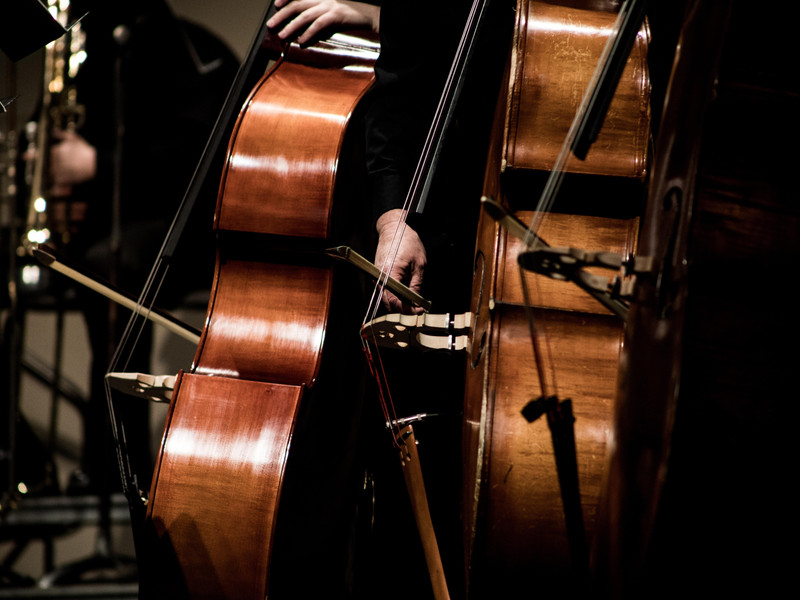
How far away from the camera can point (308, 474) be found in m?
1.07

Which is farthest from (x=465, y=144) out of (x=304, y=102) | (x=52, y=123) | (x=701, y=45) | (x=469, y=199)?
(x=52, y=123)

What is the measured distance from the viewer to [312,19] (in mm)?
1293

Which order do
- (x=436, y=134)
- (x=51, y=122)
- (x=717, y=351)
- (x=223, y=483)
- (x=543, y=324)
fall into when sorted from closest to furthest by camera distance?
(x=717, y=351), (x=543, y=324), (x=223, y=483), (x=436, y=134), (x=51, y=122)

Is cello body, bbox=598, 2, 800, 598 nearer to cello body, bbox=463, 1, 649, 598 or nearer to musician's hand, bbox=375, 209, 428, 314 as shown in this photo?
cello body, bbox=463, 1, 649, 598

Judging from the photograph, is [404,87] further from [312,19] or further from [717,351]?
[717,351]

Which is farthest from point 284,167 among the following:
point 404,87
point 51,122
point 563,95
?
point 51,122

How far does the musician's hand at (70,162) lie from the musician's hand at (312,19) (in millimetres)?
855

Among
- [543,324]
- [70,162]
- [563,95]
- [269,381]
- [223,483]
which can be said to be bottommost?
[223,483]

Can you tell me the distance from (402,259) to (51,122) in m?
1.24

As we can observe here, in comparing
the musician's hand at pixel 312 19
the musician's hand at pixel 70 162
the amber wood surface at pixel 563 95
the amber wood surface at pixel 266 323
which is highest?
the musician's hand at pixel 312 19

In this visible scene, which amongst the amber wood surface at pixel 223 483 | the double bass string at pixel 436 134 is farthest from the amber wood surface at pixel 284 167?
the amber wood surface at pixel 223 483

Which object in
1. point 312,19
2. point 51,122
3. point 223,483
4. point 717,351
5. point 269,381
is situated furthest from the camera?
point 51,122

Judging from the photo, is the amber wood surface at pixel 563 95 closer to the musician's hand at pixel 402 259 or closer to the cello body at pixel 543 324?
the cello body at pixel 543 324

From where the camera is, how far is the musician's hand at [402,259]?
107 centimetres
